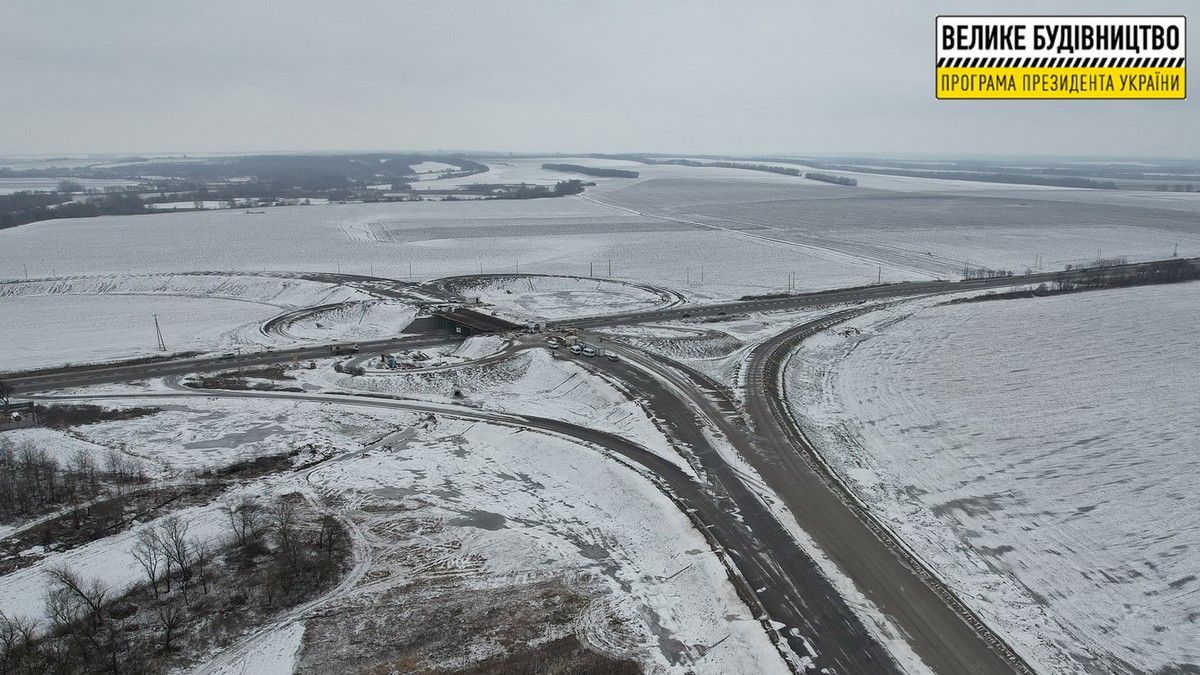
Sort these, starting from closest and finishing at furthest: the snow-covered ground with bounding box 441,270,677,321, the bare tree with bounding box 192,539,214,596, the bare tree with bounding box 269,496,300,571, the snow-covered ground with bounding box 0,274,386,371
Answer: the bare tree with bounding box 192,539,214,596 < the bare tree with bounding box 269,496,300,571 < the snow-covered ground with bounding box 0,274,386,371 < the snow-covered ground with bounding box 441,270,677,321

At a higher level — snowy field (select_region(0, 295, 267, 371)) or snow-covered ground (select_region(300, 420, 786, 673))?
snowy field (select_region(0, 295, 267, 371))

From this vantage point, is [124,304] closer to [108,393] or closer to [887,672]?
[108,393]

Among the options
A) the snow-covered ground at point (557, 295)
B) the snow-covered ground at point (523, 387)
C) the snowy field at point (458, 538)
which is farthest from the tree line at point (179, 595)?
the snow-covered ground at point (557, 295)

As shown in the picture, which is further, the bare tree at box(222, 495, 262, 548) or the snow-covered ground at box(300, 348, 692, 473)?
the snow-covered ground at box(300, 348, 692, 473)

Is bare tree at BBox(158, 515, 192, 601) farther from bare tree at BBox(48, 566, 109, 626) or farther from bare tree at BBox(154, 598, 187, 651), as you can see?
bare tree at BBox(48, 566, 109, 626)

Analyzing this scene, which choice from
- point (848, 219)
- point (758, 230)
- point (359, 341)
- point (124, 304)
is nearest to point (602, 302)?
point (359, 341)

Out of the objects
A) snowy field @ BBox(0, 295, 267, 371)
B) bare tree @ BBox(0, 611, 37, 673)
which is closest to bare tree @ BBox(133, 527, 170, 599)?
bare tree @ BBox(0, 611, 37, 673)

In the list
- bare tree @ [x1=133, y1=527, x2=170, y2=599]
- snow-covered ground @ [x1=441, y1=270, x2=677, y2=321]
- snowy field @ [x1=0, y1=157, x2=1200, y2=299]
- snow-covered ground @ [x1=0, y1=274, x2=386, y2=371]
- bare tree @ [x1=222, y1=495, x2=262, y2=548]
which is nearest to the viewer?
bare tree @ [x1=133, y1=527, x2=170, y2=599]

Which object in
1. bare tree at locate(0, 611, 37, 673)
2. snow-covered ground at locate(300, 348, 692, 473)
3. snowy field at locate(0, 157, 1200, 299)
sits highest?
snowy field at locate(0, 157, 1200, 299)

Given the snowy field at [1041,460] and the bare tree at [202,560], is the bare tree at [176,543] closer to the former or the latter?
the bare tree at [202,560]
